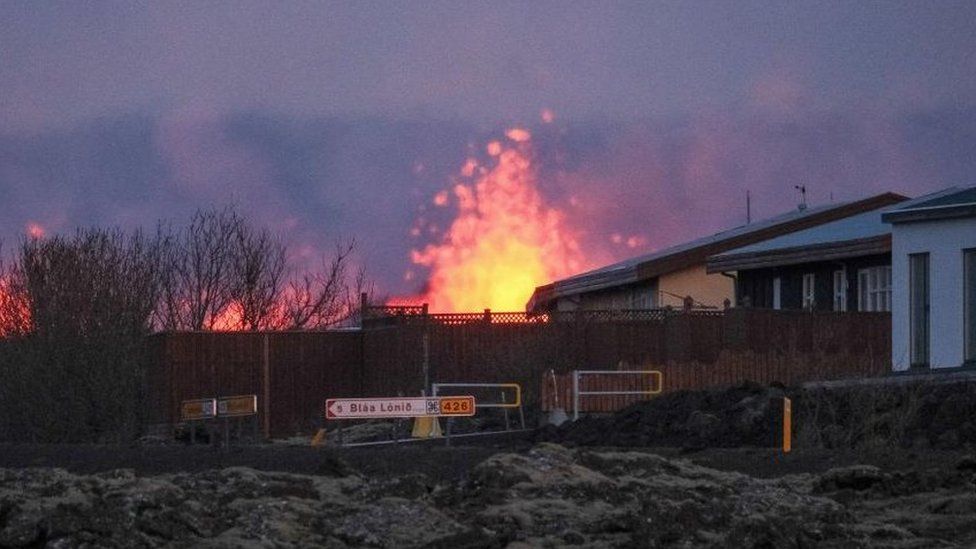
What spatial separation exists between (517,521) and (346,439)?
1776 cm

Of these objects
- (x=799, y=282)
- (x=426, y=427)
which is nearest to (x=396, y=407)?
(x=426, y=427)

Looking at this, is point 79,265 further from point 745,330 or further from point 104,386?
point 745,330

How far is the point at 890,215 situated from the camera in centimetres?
2958

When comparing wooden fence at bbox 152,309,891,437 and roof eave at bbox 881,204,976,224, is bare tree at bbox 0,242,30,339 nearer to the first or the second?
wooden fence at bbox 152,309,891,437

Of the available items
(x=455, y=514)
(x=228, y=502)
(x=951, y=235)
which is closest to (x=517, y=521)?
(x=455, y=514)

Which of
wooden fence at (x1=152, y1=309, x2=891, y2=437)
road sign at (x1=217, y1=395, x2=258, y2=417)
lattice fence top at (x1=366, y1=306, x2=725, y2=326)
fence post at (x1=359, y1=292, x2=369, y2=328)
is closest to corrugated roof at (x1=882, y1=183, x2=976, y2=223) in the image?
wooden fence at (x1=152, y1=309, x2=891, y2=437)

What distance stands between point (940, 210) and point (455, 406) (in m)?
9.27

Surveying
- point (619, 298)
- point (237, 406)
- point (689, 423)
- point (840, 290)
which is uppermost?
point (840, 290)

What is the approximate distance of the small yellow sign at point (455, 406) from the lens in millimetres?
23984

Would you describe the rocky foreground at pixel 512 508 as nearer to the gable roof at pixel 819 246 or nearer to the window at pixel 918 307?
the window at pixel 918 307

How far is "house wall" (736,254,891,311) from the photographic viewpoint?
40.2m

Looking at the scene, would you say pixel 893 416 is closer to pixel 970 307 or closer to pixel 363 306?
pixel 970 307

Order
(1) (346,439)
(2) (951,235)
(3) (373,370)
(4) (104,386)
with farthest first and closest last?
(3) (373,370) < (4) (104,386) < (1) (346,439) < (2) (951,235)

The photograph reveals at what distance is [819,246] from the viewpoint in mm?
39781
